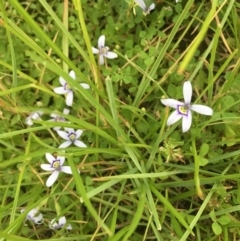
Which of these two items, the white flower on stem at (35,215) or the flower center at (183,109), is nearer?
the flower center at (183,109)

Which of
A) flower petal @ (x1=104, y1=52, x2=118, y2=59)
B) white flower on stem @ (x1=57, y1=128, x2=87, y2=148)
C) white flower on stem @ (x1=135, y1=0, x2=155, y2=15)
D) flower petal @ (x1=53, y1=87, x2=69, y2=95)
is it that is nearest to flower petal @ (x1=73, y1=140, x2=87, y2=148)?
white flower on stem @ (x1=57, y1=128, x2=87, y2=148)

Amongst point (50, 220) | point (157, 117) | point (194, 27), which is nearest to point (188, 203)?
point (157, 117)

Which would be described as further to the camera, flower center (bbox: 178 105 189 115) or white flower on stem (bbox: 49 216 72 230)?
white flower on stem (bbox: 49 216 72 230)

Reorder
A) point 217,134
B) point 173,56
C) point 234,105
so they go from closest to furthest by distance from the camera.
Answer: point 234,105, point 217,134, point 173,56

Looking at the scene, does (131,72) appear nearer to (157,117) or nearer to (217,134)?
(157,117)

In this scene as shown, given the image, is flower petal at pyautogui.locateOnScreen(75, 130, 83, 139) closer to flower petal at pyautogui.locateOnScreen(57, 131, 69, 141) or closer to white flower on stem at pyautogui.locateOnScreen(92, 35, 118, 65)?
flower petal at pyautogui.locateOnScreen(57, 131, 69, 141)

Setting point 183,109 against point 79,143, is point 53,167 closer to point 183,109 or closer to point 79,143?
point 79,143

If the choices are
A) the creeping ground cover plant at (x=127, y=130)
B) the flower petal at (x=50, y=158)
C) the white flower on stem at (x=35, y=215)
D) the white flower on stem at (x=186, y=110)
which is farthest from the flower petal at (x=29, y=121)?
the white flower on stem at (x=186, y=110)

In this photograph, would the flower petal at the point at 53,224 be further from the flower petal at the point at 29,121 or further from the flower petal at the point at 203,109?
the flower petal at the point at 203,109
